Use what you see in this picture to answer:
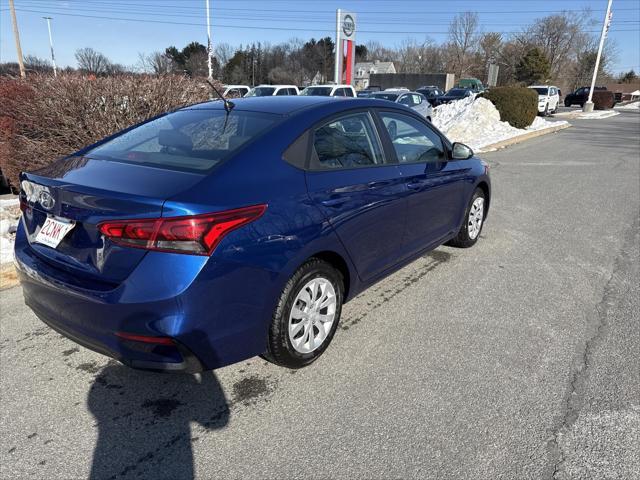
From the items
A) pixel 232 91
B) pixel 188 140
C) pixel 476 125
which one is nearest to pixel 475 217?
pixel 188 140

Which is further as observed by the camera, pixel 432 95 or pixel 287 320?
pixel 432 95

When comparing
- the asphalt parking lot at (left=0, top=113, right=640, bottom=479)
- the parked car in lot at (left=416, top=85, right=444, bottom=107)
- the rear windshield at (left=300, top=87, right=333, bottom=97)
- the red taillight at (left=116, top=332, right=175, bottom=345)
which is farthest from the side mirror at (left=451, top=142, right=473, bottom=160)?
the parked car in lot at (left=416, top=85, right=444, bottom=107)

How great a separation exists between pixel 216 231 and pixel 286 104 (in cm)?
143

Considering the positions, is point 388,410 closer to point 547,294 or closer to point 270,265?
point 270,265

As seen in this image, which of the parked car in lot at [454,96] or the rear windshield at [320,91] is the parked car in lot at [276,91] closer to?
the rear windshield at [320,91]

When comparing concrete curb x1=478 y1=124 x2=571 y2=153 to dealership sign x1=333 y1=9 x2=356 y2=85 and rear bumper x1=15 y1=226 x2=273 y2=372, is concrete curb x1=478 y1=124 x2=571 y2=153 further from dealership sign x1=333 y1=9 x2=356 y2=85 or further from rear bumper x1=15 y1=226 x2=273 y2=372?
rear bumper x1=15 y1=226 x2=273 y2=372

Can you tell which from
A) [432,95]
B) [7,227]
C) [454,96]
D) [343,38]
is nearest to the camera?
[7,227]

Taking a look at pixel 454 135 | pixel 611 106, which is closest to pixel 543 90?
pixel 611 106

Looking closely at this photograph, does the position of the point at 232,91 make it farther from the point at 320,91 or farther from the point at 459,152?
the point at 459,152

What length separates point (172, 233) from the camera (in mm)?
2150

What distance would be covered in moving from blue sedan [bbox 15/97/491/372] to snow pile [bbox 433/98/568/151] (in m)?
12.3

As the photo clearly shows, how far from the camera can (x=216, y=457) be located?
2.28 metres

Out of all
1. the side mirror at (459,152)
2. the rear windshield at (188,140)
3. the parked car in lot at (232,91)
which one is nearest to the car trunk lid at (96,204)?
the rear windshield at (188,140)

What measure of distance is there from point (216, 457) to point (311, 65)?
79704mm
